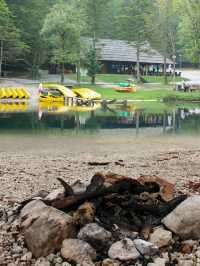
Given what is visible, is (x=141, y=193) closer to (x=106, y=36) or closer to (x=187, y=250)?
(x=187, y=250)

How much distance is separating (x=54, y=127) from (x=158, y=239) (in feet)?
62.4

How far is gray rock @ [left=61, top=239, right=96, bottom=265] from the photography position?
7.10 m

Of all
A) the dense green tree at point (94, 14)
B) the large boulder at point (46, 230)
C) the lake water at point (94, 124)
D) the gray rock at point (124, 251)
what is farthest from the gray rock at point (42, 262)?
the dense green tree at point (94, 14)

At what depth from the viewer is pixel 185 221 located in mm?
7844

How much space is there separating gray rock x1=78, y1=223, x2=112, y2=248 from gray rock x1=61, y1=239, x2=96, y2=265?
0.13 meters

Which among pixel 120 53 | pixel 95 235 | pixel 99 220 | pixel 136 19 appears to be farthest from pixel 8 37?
pixel 95 235

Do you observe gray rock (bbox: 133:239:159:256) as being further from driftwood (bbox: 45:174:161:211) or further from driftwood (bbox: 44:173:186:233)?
driftwood (bbox: 45:174:161:211)

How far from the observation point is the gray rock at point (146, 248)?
733 cm

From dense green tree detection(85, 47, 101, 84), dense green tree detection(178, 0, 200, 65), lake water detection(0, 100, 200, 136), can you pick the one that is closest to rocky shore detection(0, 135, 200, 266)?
lake water detection(0, 100, 200, 136)

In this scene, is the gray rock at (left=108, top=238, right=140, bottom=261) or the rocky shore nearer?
the gray rock at (left=108, top=238, right=140, bottom=261)

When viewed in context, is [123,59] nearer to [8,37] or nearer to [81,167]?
[8,37]

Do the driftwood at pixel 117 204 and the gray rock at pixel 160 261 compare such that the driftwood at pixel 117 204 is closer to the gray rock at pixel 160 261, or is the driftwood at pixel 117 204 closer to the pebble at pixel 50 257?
the gray rock at pixel 160 261

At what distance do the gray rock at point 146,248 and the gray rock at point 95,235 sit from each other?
496mm

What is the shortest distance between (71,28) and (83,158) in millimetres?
44844
